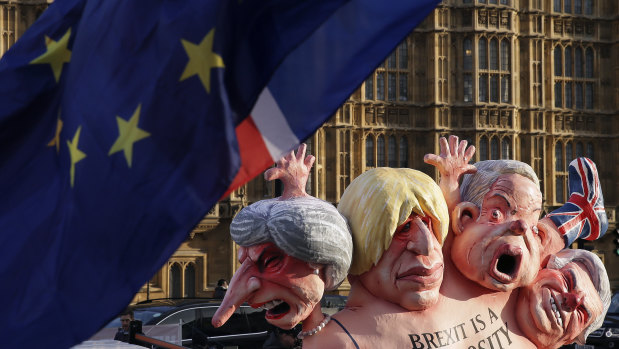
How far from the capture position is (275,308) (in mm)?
2910

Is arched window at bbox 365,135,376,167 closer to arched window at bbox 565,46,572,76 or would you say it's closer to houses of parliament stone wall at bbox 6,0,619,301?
houses of parliament stone wall at bbox 6,0,619,301

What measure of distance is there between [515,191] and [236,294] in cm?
97

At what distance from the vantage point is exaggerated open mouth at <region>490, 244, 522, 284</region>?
3.12m

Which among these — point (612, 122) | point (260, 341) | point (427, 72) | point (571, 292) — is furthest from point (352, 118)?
point (571, 292)

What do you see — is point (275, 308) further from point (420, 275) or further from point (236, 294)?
point (420, 275)

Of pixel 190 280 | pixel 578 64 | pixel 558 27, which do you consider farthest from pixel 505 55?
pixel 190 280

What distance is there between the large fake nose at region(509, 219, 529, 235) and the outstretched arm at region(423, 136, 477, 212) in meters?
0.20

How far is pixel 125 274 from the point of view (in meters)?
2.02

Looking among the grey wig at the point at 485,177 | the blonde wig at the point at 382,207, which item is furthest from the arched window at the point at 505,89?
the blonde wig at the point at 382,207

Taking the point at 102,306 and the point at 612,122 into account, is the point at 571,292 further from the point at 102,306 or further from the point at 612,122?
the point at 612,122

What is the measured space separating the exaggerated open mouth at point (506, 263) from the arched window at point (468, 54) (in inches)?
854

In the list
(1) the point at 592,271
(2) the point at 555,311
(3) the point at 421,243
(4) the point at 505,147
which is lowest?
(2) the point at 555,311

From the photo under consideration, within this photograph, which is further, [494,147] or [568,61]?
[568,61]

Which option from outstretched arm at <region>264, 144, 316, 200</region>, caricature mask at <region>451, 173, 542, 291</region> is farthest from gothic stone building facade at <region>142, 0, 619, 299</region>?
outstretched arm at <region>264, 144, 316, 200</region>
